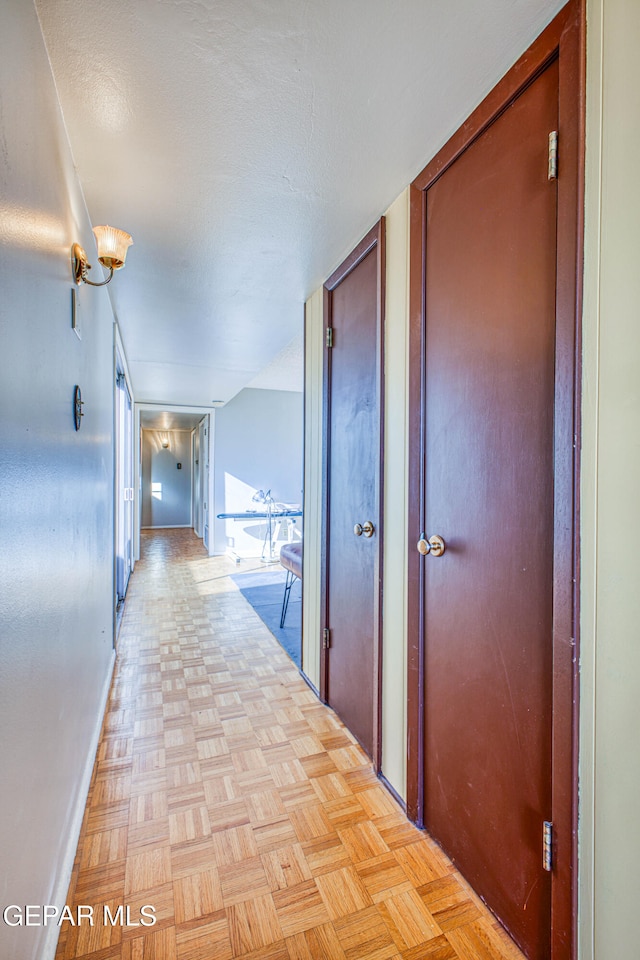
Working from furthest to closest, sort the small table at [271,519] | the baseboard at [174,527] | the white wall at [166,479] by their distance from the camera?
1. the white wall at [166,479]
2. the baseboard at [174,527]
3. the small table at [271,519]

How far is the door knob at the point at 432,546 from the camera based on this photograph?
133 centimetres

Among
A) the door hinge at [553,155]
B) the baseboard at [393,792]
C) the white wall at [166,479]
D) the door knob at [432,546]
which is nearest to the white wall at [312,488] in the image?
the baseboard at [393,792]

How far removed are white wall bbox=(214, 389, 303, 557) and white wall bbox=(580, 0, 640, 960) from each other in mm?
5881

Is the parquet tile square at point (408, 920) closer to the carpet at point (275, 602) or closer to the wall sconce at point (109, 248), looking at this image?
the carpet at point (275, 602)

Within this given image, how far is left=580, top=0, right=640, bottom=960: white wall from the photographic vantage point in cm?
77

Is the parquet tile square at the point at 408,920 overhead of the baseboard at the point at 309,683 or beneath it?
overhead

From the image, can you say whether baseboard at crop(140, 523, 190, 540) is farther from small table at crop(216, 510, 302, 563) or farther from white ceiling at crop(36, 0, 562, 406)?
white ceiling at crop(36, 0, 562, 406)

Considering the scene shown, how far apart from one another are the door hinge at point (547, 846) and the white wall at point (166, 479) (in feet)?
32.0

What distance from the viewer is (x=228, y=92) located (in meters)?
1.15

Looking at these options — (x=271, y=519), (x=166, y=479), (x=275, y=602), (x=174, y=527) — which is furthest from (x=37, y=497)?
(x=166, y=479)

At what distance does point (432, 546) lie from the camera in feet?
4.42

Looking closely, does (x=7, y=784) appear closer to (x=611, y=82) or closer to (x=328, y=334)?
(x=611, y=82)

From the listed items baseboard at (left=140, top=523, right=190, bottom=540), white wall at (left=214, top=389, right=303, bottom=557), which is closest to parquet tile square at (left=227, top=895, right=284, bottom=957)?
white wall at (left=214, top=389, right=303, bottom=557)

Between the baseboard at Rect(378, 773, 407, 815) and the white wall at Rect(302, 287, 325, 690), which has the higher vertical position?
the white wall at Rect(302, 287, 325, 690)
